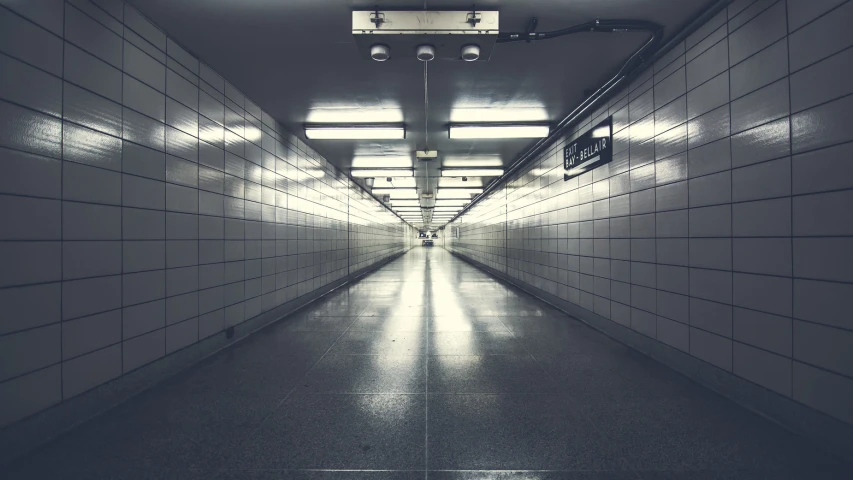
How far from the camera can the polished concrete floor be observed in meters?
1.90

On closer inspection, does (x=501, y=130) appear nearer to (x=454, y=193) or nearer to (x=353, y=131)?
(x=353, y=131)

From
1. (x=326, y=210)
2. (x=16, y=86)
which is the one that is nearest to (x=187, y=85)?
(x=16, y=86)

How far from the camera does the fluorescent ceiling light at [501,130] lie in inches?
216

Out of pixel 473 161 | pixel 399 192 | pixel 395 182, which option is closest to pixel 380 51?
pixel 473 161

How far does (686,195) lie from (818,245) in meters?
1.18

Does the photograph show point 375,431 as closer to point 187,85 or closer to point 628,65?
point 187,85

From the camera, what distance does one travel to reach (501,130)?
5484 millimetres

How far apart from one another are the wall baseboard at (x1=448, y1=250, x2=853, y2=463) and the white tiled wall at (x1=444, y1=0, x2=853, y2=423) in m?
0.07

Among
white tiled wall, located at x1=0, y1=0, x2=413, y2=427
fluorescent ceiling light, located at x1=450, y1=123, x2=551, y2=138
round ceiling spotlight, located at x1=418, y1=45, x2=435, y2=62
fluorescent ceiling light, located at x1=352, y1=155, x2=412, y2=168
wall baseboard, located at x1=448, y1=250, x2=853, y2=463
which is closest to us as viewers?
wall baseboard, located at x1=448, y1=250, x2=853, y2=463

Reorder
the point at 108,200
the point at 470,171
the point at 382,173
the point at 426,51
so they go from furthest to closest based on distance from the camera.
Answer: the point at 382,173 < the point at 470,171 < the point at 426,51 < the point at 108,200

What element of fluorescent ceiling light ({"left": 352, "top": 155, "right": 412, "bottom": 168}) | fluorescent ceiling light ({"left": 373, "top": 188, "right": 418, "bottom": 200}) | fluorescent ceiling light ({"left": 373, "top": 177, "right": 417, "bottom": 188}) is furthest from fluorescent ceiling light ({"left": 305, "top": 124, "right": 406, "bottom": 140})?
fluorescent ceiling light ({"left": 373, "top": 188, "right": 418, "bottom": 200})

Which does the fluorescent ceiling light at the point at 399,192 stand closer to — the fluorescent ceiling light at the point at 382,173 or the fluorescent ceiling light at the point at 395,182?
the fluorescent ceiling light at the point at 395,182

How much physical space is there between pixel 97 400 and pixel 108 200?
1.65 m

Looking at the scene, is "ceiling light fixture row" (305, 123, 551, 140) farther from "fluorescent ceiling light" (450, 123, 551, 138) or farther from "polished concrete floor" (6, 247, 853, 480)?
"polished concrete floor" (6, 247, 853, 480)
